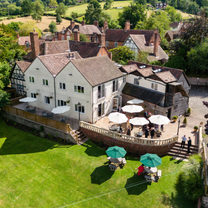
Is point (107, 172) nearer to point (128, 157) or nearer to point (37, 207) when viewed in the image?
point (128, 157)

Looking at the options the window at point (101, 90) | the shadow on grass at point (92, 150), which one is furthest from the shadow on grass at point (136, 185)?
the window at point (101, 90)

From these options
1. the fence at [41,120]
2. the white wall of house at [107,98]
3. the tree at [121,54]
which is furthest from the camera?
the tree at [121,54]

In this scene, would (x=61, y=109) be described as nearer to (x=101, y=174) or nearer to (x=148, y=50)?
(x=101, y=174)

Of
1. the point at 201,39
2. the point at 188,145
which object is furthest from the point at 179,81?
the point at 201,39

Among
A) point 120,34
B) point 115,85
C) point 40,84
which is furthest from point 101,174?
point 120,34

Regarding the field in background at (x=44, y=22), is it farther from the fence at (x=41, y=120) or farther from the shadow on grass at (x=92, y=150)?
the shadow on grass at (x=92, y=150)
